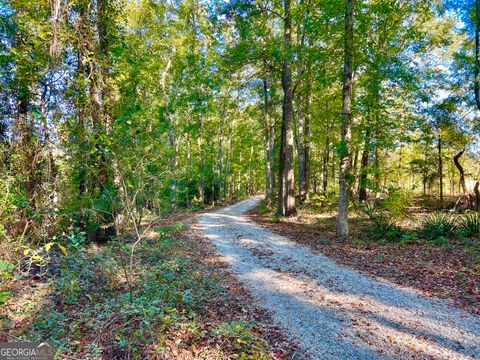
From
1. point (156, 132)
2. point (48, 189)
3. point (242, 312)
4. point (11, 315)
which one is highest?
point (156, 132)

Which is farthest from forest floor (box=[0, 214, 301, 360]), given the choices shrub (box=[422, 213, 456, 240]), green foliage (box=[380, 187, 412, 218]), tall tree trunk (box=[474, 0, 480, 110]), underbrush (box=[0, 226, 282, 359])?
tall tree trunk (box=[474, 0, 480, 110])

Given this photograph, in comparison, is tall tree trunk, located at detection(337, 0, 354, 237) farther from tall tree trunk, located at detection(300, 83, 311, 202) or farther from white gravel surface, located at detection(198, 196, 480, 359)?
tall tree trunk, located at detection(300, 83, 311, 202)

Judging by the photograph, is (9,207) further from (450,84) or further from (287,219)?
(450,84)

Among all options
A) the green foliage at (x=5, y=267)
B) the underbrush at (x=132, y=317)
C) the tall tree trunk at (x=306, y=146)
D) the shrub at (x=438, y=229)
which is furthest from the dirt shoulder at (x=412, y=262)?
the tall tree trunk at (x=306, y=146)

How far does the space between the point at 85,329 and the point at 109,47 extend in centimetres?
741

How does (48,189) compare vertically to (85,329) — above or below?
above

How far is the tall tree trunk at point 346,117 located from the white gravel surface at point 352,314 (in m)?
2.86

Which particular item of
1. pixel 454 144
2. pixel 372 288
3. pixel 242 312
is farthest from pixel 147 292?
pixel 454 144

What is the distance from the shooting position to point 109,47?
752 cm

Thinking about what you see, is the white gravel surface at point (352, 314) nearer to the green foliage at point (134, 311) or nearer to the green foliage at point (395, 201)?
the green foliage at point (134, 311)

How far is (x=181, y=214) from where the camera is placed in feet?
21.8

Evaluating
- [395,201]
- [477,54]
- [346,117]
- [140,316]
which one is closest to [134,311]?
[140,316]

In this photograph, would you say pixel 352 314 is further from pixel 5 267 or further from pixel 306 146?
pixel 306 146

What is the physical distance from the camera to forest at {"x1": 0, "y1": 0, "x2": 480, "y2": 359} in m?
3.50
